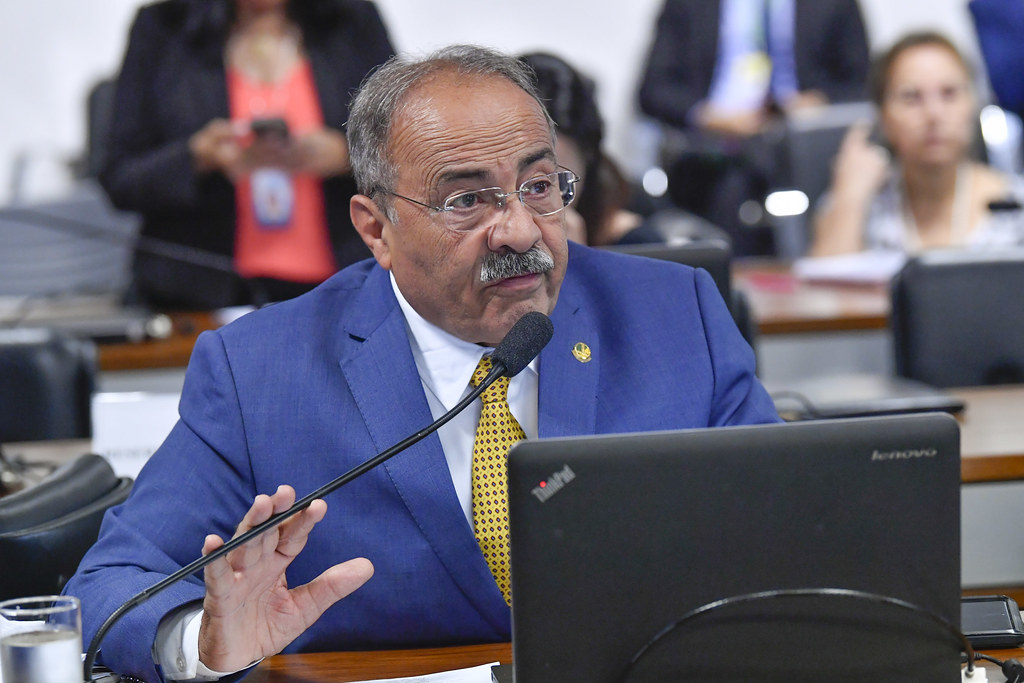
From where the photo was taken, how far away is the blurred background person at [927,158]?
362cm

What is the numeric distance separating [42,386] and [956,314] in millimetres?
1791

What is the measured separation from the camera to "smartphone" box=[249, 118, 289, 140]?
2.92m

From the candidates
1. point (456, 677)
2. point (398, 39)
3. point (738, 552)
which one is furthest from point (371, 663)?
point (398, 39)

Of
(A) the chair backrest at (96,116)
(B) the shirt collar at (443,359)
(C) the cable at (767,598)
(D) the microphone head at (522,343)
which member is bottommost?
(C) the cable at (767,598)

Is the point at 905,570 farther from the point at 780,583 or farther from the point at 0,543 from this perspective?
the point at 0,543

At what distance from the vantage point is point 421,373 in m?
1.57

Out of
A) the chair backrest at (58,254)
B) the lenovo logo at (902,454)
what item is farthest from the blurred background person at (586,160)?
the chair backrest at (58,254)

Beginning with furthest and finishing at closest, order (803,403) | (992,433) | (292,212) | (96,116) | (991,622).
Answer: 1. (96,116)
2. (292,212)
3. (803,403)
4. (992,433)
5. (991,622)

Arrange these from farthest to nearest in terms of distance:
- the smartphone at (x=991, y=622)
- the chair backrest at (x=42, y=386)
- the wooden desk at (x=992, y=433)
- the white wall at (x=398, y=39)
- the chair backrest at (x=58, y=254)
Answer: the white wall at (x=398, y=39), the chair backrest at (x=58, y=254), the chair backrest at (x=42, y=386), the wooden desk at (x=992, y=433), the smartphone at (x=991, y=622)

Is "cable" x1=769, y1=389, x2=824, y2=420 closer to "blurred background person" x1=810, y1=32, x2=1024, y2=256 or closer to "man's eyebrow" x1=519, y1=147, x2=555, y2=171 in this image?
"man's eyebrow" x1=519, y1=147, x2=555, y2=171

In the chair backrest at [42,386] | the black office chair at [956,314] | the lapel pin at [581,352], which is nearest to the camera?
the lapel pin at [581,352]

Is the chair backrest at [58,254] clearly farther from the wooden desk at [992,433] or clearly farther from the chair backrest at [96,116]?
the wooden desk at [992,433]

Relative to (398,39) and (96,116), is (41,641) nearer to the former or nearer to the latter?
(96,116)

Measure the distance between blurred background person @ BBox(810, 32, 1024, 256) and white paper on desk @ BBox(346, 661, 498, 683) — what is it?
2726 mm
